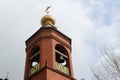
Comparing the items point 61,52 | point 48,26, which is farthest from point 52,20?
point 61,52

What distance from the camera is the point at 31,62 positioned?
19203 mm

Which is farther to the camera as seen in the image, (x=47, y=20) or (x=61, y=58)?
(x=47, y=20)

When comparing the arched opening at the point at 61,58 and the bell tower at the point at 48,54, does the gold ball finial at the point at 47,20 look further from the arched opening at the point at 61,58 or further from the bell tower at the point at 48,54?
the arched opening at the point at 61,58

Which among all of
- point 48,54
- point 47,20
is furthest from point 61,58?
point 47,20

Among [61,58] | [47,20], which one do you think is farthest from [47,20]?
[61,58]

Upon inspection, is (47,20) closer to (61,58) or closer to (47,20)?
(47,20)

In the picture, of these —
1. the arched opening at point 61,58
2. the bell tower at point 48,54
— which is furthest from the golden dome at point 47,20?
the arched opening at point 61,58

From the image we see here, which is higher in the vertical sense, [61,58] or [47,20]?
[47,20]

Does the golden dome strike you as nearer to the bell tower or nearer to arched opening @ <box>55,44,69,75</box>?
the bell tower

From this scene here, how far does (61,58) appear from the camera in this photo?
61.0ft

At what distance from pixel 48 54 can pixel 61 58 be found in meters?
1.19

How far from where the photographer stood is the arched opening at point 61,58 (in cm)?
1784

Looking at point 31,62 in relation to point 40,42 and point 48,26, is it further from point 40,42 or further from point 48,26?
point 48,26

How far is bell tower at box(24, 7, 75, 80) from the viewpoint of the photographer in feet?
55.6
